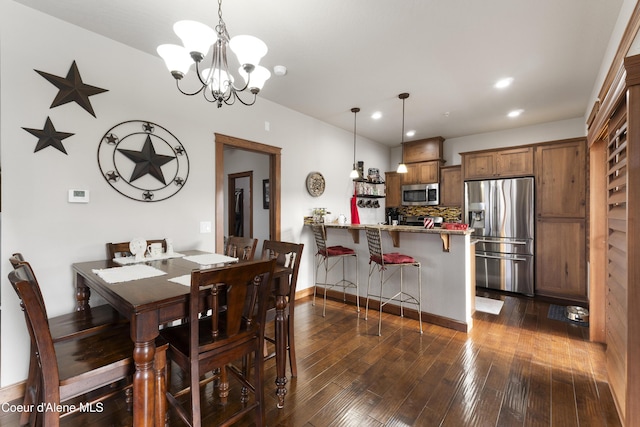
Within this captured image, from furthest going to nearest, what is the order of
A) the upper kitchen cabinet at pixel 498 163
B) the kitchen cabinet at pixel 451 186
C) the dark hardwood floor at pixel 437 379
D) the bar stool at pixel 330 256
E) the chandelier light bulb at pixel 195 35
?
the kitchen cabinet at pixel 451 186
the upper kitchen cabinet at pixel 498 163
the bar stool at pixel 330 256
the dark hardwood floor at pixel 437 379
the chandelier light bulb at pixel 195 35

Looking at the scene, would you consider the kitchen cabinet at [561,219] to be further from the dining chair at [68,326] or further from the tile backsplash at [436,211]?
the dining chair at [68,326]

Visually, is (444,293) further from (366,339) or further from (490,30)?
(490,30)

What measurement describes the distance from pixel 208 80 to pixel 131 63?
1247 millimetres

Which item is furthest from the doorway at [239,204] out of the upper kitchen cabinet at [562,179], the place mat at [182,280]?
the upper kitchen cabinet at [562,179]

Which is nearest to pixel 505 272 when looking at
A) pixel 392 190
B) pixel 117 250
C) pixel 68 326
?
pixel 392 190

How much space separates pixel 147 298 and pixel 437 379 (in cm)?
209

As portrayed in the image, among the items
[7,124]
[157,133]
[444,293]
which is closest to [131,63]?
[157,133]

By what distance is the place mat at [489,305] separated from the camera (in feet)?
11.9

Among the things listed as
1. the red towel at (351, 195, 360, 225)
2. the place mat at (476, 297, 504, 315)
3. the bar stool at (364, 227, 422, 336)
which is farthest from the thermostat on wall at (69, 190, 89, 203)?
the place mat at (476, 297, 504, 315)

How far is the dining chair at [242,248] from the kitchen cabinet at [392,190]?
422cm

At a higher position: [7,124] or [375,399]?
[7,124]

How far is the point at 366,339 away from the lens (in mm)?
2795

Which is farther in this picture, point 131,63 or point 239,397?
point 131,63

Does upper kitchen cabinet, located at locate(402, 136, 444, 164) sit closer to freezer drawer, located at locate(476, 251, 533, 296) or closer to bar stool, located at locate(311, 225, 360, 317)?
freezer drawer, located at locate(476, 251, 533, 296)
